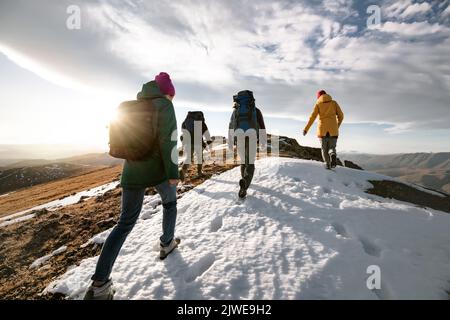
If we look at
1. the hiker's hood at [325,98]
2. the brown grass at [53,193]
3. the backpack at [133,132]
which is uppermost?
the hiker's hood at [325,98]

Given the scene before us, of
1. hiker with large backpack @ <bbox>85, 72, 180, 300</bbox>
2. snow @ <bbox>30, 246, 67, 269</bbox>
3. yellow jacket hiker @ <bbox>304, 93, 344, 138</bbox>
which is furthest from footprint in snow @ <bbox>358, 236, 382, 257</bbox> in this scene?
snow @ <bbox>30, 246, 67, 269</bbox>

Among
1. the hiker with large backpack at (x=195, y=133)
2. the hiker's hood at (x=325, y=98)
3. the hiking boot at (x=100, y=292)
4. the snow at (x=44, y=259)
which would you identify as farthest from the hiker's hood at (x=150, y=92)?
the hiker's hood at (x=325, y=98)

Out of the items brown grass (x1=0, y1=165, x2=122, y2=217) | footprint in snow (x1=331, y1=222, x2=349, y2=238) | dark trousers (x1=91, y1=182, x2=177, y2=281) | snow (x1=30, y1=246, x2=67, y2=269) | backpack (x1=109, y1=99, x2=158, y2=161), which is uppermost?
backpack (x1=109, y1=99, x2=158, y2=161)

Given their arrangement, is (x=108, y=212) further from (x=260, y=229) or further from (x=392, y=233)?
(x=392, y=233)

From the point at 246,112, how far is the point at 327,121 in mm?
4208

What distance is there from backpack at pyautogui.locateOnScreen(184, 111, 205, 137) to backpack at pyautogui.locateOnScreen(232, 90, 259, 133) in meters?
4.34

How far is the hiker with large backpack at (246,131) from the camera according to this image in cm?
726

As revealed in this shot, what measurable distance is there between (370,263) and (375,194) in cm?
480

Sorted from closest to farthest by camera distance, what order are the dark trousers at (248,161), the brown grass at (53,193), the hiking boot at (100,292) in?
the hiking boot at (100,292), the dark trousers at (248,161), the brown grass at (53,193)

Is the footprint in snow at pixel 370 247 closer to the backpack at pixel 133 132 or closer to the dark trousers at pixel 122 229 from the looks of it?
the dark trousers at pixel 122 229

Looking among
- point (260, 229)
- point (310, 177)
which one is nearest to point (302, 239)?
point (260, 229)

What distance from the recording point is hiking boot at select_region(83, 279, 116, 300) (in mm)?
3477

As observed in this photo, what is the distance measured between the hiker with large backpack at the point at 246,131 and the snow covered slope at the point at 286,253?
64 cm

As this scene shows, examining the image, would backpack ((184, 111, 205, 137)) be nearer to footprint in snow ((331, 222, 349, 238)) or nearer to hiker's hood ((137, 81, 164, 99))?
hiker's hood ((137, 81, 164, 99))
